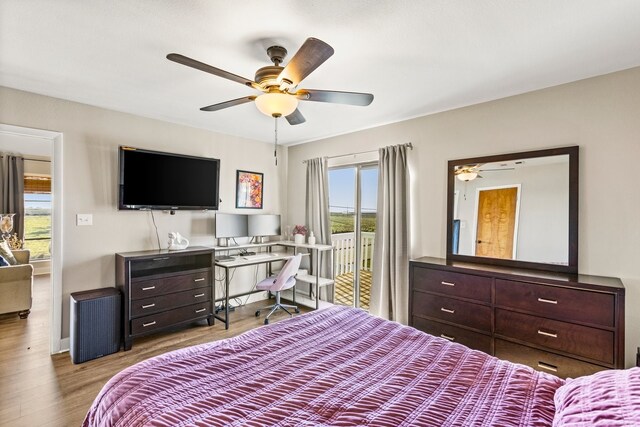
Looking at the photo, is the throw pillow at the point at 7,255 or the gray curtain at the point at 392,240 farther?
the throw pillow at the point at 7,255

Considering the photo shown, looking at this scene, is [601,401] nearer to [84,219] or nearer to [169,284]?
[169,284]

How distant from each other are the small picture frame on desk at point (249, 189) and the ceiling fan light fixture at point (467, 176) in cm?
284

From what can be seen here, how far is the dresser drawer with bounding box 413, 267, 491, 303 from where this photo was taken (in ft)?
8.30

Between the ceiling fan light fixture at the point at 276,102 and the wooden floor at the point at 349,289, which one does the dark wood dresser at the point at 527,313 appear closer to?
the wooden floor at the point at 349,289

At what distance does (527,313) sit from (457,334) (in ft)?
1.96

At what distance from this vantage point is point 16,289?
371cm

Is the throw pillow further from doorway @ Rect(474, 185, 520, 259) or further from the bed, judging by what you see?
doorway @ Rect(474, 185, 520, 259)

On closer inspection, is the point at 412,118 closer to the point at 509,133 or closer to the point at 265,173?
the point at 509,133

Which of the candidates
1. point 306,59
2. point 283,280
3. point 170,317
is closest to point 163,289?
point 170,317

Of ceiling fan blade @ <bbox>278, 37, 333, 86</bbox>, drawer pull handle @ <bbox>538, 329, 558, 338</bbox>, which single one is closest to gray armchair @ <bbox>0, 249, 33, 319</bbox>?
ceiling fan blade @ <bbox>278, 37, 333, 86</bbox>

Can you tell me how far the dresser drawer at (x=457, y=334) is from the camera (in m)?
2.51

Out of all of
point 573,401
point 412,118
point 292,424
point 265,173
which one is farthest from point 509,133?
point 265,173

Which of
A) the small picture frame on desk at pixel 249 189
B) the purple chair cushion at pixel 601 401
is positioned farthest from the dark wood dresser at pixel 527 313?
the small picture frame on desk at pixel 249 189

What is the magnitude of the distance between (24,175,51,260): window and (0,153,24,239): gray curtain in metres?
0.17
